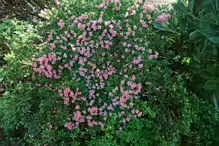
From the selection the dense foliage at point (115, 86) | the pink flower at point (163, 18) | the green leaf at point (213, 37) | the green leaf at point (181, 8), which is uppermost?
the green leaf at point (181, 8)

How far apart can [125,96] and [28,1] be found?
3255 mm

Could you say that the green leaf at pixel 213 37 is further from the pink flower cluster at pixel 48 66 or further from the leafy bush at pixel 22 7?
the leafy bush at pixel 22 7

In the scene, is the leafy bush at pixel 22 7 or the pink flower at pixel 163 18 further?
the leafy bush at pixel 22 7

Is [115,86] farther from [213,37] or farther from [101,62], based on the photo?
[213,37]

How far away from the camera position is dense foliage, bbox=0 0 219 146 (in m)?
2.98

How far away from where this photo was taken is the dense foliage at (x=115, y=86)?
298cm

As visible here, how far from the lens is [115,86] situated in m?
3.04

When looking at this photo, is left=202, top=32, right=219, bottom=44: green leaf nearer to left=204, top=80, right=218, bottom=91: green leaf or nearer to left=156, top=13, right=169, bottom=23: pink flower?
left=204, top=80, right=218, bottom=91: green leaf

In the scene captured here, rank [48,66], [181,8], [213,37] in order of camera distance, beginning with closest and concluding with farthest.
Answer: [213,37]
[181,8]
[48,66]

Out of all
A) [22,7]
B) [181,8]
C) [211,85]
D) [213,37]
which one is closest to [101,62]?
[181,8]

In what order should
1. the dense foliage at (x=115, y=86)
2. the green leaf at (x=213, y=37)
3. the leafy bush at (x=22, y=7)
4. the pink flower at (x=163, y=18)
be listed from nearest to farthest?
the green leaf at (x=213, y=37) → the dense foliage at (x=115, y=86) → the pink flower at (x=163, y=18) → the leafy bush at (x=22, y=7)

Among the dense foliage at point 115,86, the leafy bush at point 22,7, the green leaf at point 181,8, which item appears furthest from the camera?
the leafy bush at point 22,7

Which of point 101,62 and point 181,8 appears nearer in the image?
point 181,8

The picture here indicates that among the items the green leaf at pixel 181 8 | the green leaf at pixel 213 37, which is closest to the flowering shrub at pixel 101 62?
the green leaf at pixel 181 8
